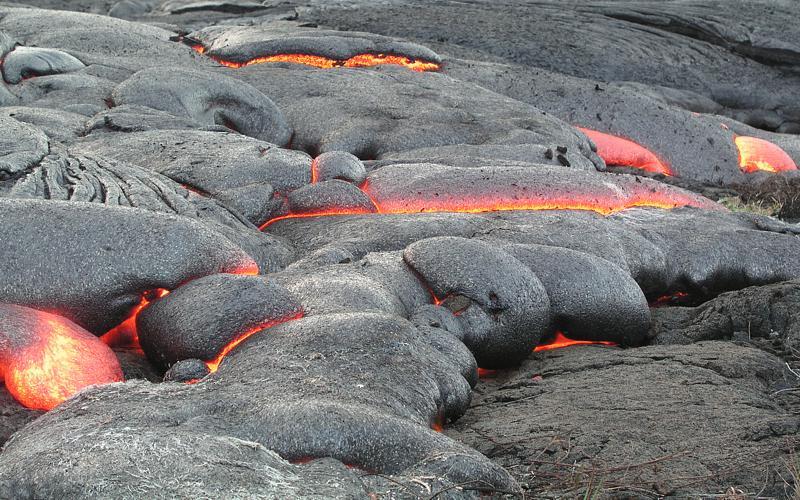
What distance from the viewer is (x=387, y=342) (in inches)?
207

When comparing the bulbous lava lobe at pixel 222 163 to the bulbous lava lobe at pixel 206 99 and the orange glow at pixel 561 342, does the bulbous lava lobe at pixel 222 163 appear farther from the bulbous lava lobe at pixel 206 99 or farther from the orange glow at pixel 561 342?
the orange glow at pixel 561 342

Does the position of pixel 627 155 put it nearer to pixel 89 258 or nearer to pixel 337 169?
pixel 337 169

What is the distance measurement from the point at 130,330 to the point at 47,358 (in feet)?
3.15

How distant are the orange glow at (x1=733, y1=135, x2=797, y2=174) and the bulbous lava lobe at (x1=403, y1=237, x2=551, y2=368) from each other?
923cm

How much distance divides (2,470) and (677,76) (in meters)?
17.3

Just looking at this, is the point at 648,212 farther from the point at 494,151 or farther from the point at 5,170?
the point at 5,170

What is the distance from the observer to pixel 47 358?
16.8 ft

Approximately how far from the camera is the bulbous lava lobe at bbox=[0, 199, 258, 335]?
5.62 m

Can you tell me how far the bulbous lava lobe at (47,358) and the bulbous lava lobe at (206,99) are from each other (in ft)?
19.0

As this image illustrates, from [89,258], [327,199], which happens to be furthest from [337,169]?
[89,258]

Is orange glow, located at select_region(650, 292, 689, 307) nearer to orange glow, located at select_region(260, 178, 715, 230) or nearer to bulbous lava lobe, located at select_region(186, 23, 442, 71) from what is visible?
orange glow, located at select_region(260, 178, 715, 230)

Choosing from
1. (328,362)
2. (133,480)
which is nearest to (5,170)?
(328,362)

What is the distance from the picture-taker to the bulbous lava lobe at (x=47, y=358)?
16.4 feet

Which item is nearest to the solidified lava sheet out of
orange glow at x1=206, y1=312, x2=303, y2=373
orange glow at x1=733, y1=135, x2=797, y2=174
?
orange glow at x1=206, y1=312, x2=303, y2=373
